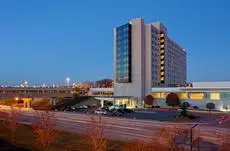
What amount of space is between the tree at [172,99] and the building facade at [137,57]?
15.1 metres

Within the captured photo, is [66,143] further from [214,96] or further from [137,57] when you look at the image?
[137,57]

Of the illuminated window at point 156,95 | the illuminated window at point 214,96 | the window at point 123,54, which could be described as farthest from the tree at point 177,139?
the window at point 123,54

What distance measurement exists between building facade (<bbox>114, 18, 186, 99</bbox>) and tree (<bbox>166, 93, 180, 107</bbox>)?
49.5ft

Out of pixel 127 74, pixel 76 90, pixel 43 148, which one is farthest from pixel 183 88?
pixel 43 148

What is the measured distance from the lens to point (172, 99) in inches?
3981

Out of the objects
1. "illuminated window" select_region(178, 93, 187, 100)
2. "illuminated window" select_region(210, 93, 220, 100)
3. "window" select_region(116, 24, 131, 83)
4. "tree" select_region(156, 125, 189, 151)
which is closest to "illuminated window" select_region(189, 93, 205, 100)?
"illuminated window" select_region(178, 93, 187, 100)

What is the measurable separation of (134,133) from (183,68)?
15853cm

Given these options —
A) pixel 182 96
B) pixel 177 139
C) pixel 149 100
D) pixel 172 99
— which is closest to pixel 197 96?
pixel 182 96

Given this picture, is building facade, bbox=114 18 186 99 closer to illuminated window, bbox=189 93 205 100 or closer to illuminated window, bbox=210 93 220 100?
illuminated window, bbox=189 93 205 100

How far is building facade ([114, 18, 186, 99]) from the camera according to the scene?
11669cm

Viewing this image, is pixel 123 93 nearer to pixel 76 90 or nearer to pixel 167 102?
pixel 167 102

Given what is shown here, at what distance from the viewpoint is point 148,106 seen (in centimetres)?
11062

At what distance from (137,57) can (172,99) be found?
23078 millimetres

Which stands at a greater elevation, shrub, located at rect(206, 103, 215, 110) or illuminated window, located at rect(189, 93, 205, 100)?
illuminated window, located at rect(189, 93, 205, 100)
